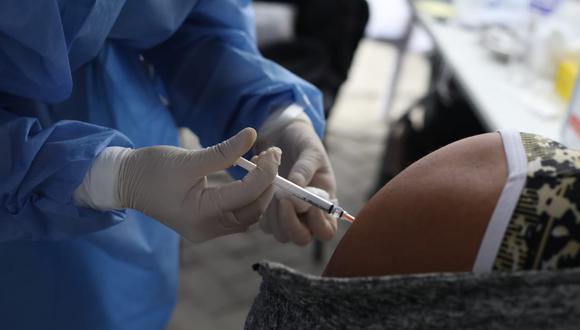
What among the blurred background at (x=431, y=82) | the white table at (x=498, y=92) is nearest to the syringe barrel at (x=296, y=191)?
the white table at (x=498, y=92)

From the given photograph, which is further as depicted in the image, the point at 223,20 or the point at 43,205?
the point at 223,20

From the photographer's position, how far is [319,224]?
30.0 inches

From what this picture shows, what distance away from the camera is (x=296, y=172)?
76cm

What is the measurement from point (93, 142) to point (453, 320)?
41 centimetres

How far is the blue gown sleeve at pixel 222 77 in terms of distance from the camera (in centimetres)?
87

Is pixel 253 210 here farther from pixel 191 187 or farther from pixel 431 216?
pixel 431 216

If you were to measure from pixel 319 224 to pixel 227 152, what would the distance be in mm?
210

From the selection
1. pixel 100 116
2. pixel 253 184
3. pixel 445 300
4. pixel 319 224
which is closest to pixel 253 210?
pixel 253 184

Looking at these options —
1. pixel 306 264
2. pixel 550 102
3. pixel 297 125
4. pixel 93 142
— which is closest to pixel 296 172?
pixel 297 125

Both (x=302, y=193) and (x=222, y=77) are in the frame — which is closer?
(x=302, y=193)

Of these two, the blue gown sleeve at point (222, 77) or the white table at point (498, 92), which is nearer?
the blue gown sleeve at point (222, 77)

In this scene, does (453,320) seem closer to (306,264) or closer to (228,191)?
(228,191)

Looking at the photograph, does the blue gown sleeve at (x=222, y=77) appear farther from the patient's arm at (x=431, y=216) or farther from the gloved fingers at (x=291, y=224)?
the patient's arm at (x=431, y=216)

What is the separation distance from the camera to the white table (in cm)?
124
